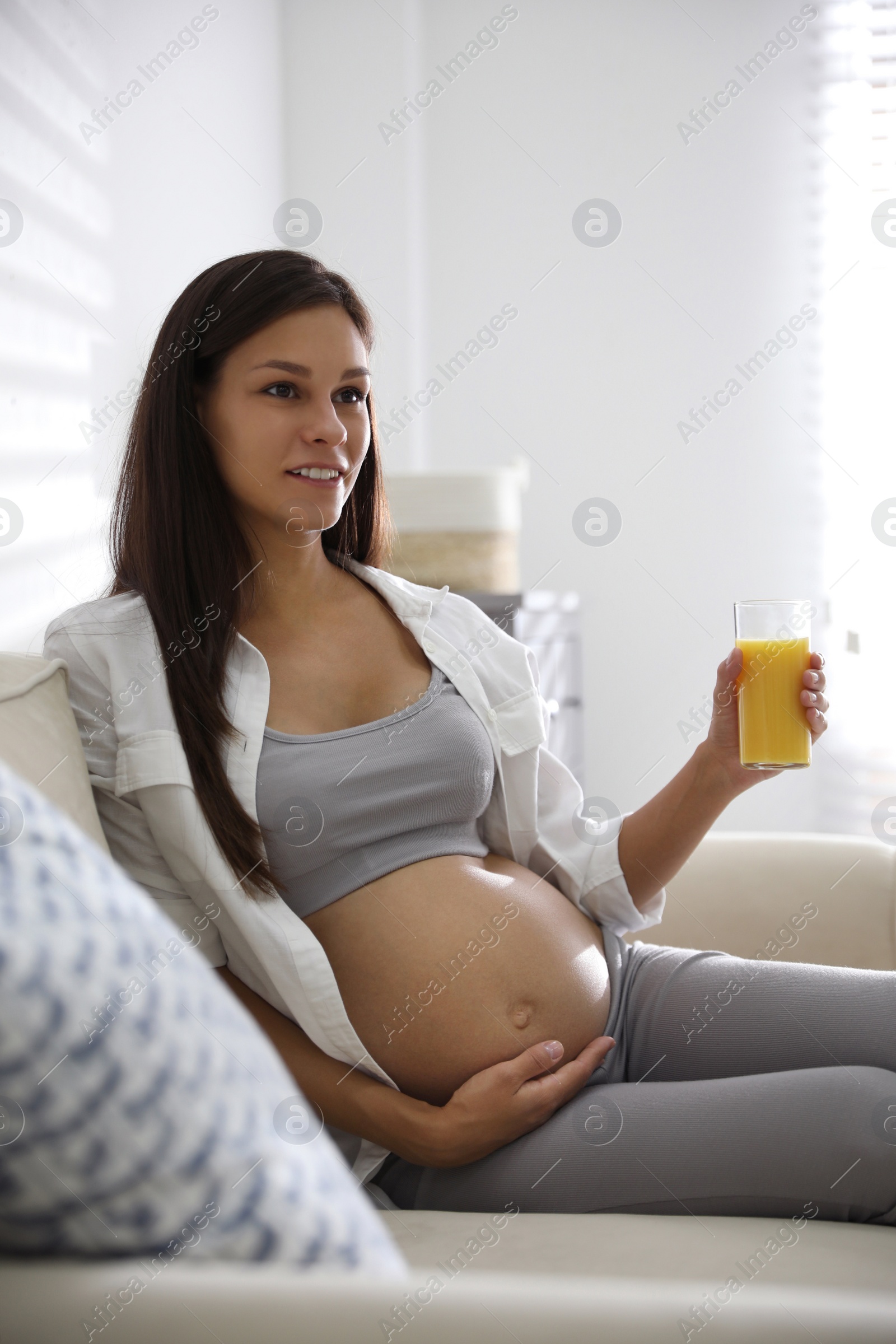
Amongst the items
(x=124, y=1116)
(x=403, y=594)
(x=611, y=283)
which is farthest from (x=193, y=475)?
(x=611, y=283)

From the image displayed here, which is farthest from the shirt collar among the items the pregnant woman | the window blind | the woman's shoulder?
the window blind

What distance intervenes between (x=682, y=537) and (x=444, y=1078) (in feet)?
6.99

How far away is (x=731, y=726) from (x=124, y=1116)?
0.87 m

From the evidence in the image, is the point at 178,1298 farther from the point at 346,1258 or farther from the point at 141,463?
the point at 141,463

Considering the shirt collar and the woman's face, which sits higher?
the woman's face

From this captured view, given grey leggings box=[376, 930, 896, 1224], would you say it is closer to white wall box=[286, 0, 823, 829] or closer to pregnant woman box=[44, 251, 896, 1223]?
pregnant woman box=[44, 251, 896, 1223]

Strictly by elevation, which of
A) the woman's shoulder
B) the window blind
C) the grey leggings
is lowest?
the grey leggings

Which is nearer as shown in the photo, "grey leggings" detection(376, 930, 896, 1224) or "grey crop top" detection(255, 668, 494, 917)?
"grey leggings" detection(376, 930, 896, 1224)

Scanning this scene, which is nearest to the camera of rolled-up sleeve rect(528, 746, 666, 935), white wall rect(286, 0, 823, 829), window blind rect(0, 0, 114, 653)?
rolled-up sleeve rect(528, 746, 666, 935)

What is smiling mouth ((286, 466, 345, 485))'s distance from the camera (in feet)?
3.79

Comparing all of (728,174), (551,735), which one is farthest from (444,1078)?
(728,174)

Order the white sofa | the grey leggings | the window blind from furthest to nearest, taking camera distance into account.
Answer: the window blind < the grey leggings < the white sofa

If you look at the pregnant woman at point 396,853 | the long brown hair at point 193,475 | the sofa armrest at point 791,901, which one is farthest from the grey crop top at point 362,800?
the sofa armrest at point 791,901

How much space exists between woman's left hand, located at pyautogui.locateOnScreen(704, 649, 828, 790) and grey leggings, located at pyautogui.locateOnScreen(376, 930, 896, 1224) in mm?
205
